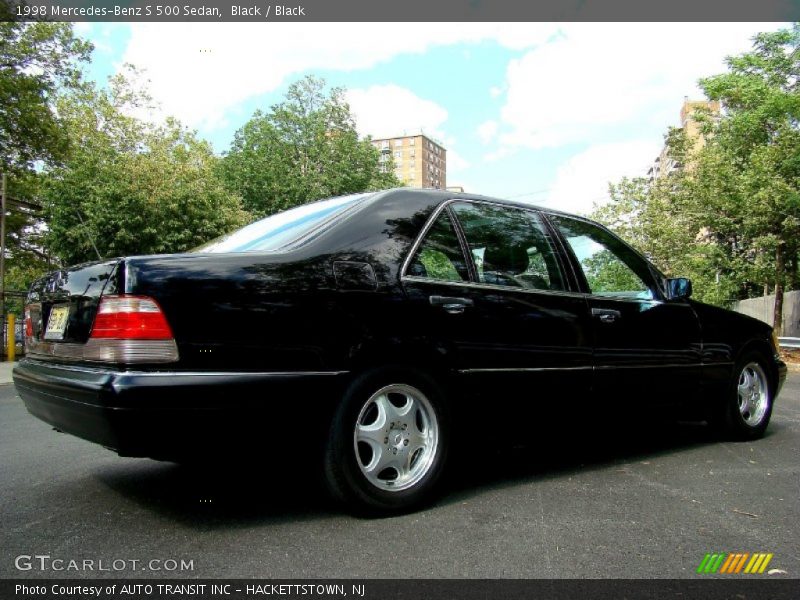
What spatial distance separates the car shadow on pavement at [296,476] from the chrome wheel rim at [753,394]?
355mm

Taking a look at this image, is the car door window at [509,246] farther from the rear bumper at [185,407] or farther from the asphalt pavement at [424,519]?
the rear bumper at [185,407]

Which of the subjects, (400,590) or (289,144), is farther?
(289,144)

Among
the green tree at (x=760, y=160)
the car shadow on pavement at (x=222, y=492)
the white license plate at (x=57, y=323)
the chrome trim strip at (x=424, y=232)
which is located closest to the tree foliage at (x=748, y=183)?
the green tree at (x=760, y=160)

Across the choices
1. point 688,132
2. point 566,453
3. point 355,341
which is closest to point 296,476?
Result: point 355,341

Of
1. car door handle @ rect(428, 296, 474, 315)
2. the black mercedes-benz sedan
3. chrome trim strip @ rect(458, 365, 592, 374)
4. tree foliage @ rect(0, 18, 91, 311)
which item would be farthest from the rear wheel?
tree foliage @ rect(0, 18, 91, 311)

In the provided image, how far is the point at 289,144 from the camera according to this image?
38.0m

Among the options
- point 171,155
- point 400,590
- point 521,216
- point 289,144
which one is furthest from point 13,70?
point 400,590

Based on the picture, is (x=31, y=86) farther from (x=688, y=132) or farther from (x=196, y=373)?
(x=688, y=132)

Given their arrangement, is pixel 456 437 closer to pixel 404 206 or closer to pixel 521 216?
pixel 404 206

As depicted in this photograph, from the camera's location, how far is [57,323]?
310cm

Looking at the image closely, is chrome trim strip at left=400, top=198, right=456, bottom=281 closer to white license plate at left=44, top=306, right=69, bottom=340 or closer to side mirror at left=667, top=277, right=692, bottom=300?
white license plate at left=44, top=306, right=69, bottom=340

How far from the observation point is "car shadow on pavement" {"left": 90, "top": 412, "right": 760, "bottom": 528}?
3047mm

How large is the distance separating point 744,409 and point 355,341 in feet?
11.9

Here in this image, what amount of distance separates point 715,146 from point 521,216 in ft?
70.4
